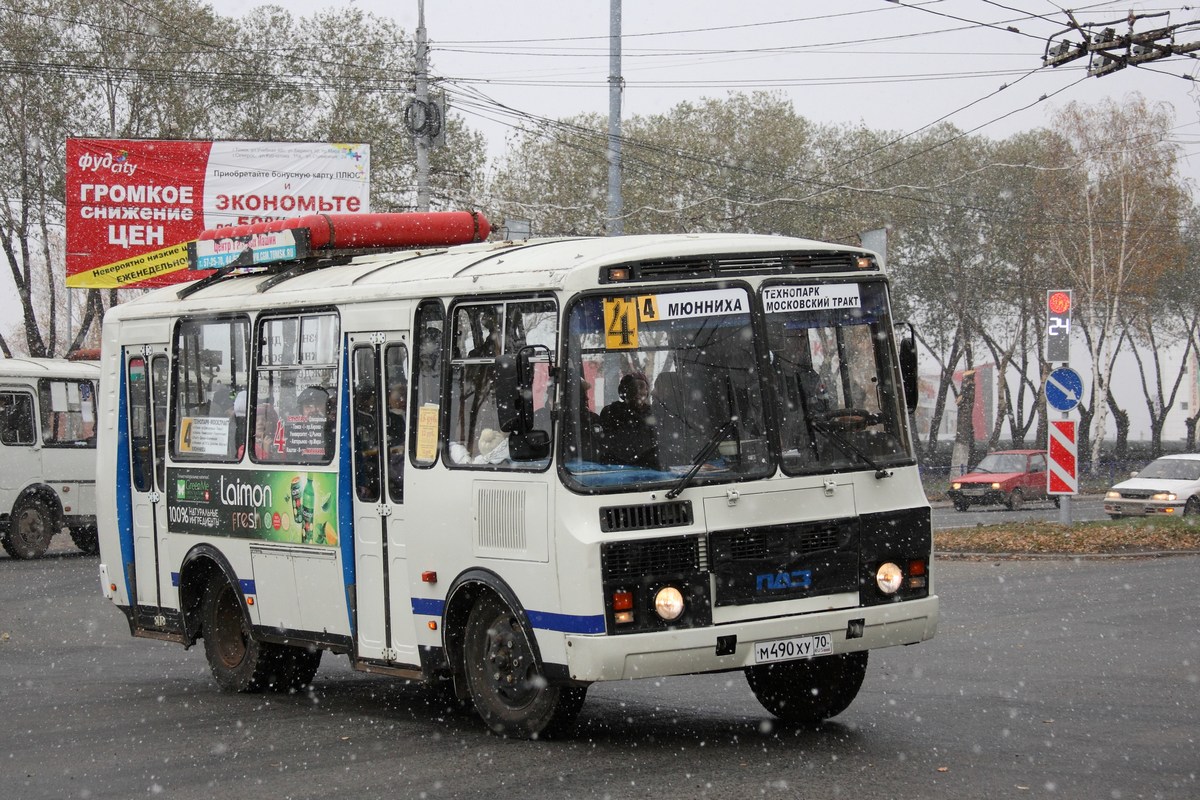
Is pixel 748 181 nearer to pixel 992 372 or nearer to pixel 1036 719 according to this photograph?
pixel 1036 719

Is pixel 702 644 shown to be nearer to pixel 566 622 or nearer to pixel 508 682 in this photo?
pixel 566 622

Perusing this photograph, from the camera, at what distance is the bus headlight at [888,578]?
8.99m

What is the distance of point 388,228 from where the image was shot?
12.2m

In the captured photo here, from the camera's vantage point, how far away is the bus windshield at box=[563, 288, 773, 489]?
862 cm

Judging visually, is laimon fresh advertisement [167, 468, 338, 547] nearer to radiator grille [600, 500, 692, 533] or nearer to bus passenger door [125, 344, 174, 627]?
bus passenger door [125, 344, 174, 627]

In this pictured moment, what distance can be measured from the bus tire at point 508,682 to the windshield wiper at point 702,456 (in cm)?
116

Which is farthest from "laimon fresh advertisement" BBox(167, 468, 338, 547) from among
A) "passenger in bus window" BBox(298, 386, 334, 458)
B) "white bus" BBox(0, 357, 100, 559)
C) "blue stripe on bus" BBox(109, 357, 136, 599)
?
"white bus" BBox(0, 357, 100, 559)

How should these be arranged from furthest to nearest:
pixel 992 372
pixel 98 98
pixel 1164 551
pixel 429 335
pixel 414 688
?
pixel 992 372 → pixel 98 98 → pixel 1164 551 → pixel 414 688 → pixel 429 335

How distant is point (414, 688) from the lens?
39.9 ft

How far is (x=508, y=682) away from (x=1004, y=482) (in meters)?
34.7

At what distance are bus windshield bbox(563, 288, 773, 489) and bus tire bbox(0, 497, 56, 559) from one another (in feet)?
67.8

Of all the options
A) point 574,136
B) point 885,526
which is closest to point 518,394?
point 885,526

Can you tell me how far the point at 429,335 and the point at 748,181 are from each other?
52560mm

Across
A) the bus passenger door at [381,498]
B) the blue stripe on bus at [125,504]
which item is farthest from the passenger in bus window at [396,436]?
the blue stripe on bus at [125,504]
